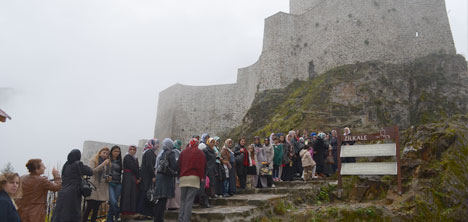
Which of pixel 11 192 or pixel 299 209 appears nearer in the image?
pixel 11 192

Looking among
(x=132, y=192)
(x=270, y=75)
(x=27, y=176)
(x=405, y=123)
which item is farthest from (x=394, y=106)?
(x=27, y=176)

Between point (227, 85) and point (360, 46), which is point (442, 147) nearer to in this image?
point (360, 46)

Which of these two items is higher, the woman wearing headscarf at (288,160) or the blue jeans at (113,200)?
the woman wearing headscarf at (288,160)

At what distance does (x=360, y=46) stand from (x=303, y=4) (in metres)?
8.36

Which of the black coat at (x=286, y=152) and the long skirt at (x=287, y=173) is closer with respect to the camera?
the black coat at (x=286, y=152)

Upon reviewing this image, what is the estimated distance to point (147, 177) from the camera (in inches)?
297

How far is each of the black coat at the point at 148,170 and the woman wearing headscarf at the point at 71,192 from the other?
1.53 meters

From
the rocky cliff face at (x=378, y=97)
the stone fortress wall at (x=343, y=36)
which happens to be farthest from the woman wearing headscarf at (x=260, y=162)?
the stone fortress wall at (x=343, y=36)

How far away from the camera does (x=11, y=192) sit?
13.5 feet

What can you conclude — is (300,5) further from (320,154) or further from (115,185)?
(115,185)

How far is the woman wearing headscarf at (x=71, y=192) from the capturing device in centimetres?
597

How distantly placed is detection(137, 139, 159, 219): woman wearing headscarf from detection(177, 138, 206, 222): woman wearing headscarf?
36.6 inches

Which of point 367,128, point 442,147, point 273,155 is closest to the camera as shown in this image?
point 442,147

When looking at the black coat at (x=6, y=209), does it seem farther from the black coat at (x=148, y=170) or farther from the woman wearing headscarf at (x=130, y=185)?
the black coat at (x=148, y=170)
